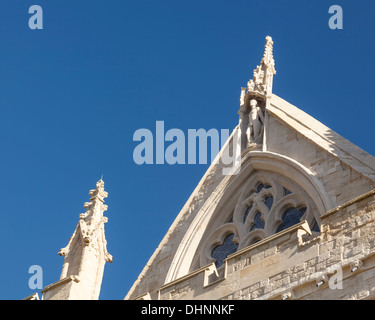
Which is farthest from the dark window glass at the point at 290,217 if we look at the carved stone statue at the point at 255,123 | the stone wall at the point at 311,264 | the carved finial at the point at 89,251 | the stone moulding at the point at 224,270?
the stone wall at the point at 311,264

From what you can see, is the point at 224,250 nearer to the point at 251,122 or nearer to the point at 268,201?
the point at 268,201

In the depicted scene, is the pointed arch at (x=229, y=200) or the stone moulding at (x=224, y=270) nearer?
the stone moulding at (x=224, y=270)

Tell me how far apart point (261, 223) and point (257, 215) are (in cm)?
39

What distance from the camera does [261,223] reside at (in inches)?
1152

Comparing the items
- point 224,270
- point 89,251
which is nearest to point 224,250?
point 89,251

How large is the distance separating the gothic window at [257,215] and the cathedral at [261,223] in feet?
0.09

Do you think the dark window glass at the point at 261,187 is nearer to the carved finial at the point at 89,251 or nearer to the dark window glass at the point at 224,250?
the dark window glass at the point at 224,250

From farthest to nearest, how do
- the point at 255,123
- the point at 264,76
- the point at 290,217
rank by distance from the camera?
the point at 264,76 < the point at 255,123 < the point at 290,217

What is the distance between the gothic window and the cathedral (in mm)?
28

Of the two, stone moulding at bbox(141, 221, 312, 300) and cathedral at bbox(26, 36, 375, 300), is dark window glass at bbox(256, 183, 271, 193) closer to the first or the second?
cathedral at bbox(26, 36, 375, 300)

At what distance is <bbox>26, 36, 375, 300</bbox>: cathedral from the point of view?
21.5 metres

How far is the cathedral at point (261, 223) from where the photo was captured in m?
21.5
